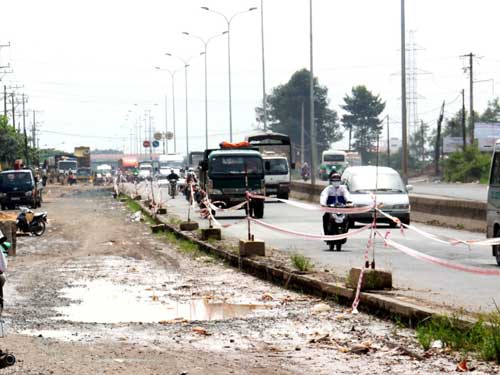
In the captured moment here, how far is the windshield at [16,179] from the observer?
179ft

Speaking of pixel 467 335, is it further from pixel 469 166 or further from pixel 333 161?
pixel 333 161

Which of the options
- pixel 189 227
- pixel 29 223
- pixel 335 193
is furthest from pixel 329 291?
pixel 29 223

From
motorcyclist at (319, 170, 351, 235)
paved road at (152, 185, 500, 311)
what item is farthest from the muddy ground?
motorcyclist at (319, 170, 351, 235)

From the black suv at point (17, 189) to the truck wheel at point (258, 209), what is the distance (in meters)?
17.3

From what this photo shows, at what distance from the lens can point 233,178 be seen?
1608 inches

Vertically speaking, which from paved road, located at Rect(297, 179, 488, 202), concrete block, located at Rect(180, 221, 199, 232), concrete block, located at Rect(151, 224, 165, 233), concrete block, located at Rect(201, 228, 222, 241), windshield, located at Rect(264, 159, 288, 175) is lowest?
paved road, located at Rect(297, 179, 488, 202)

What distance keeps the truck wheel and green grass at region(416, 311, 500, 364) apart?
28.5 m

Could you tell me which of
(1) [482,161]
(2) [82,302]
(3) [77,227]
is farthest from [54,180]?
(2) [82,302]

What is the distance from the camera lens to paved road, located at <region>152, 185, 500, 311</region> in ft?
47.4

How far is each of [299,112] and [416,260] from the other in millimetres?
146731

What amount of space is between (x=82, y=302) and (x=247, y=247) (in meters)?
6.18

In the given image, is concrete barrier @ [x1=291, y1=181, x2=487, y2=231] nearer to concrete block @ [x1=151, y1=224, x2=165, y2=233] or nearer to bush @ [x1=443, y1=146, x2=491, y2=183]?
concrete block @ [x1=151, y1=224, x2=165, y2=233]

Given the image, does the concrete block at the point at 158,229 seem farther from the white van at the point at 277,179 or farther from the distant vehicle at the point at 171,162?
the distant vehicle at the point at 171,162

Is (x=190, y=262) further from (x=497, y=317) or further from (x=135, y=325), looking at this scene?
(x=497, y=317)
